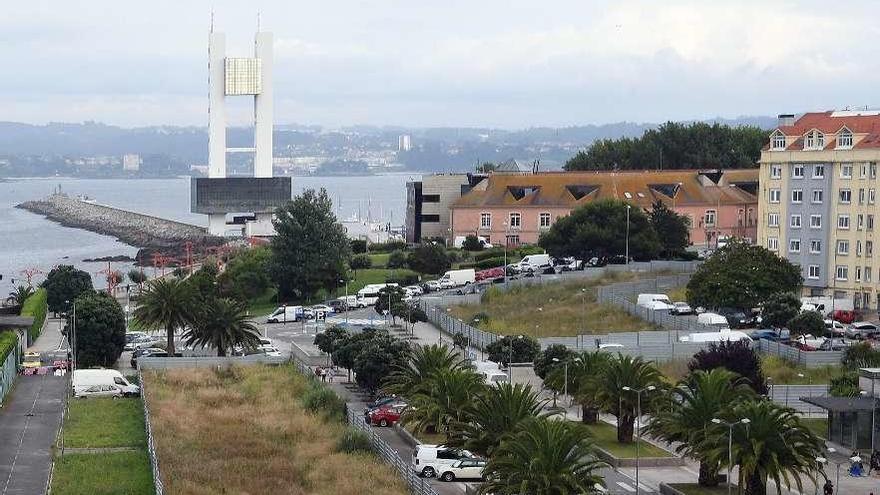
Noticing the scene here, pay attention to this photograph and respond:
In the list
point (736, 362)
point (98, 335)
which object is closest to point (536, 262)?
point (98, 335)

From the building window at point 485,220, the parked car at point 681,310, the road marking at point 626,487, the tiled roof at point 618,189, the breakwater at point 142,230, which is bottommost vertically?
the breakwater at point 142,230

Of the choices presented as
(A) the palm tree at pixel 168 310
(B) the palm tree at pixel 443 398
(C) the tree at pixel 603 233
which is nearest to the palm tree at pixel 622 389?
(B) the palm tree at pixel 443 398

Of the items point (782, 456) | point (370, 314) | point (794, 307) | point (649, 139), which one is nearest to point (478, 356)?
point (794, 307)

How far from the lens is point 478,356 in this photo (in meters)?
49.4

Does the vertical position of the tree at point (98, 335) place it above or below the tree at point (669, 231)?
below

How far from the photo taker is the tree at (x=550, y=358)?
4066 centimetres

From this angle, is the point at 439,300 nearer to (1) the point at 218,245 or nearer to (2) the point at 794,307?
(2) the point at 794,307

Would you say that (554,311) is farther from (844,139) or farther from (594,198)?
(594,198)

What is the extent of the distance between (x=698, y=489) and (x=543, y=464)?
5275 mm

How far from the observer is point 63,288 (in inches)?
2625

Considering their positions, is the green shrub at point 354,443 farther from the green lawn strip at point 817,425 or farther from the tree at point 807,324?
the tree at point 807,324

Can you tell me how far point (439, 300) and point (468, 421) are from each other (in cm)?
3060

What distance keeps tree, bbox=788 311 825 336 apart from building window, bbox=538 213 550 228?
116 feet

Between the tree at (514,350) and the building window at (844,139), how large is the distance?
2136 centimetres
